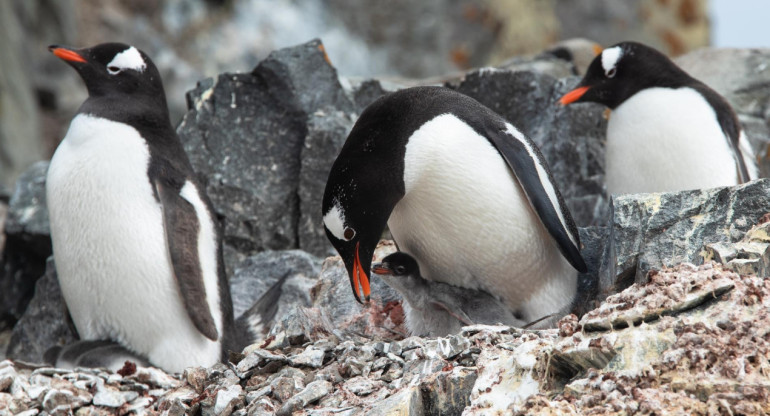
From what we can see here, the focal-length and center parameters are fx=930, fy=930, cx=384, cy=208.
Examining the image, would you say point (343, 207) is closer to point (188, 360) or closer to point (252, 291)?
point (188, 360)

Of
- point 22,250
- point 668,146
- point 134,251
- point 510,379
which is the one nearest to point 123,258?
point 134,251

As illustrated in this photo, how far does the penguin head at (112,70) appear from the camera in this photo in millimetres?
4824

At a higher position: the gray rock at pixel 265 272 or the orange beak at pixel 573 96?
the orange beak at pixel 573 96

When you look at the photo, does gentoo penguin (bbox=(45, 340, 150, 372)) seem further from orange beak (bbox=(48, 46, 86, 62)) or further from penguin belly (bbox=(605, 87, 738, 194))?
penguin belly (bbox=(605, 87, 738, 194))

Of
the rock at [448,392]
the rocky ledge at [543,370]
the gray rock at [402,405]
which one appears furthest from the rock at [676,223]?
the gray rock at [402,405]

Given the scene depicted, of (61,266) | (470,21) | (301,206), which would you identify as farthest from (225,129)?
(470,21)

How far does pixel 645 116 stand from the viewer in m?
4.91

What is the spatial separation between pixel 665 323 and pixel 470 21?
1179 centimetres

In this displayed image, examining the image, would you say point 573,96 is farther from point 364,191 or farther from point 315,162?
point 364,191

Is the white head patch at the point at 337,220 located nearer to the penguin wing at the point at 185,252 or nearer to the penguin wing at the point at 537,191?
the penguin wing at the point at 537,191

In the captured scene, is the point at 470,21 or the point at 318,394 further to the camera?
the point at 470,21

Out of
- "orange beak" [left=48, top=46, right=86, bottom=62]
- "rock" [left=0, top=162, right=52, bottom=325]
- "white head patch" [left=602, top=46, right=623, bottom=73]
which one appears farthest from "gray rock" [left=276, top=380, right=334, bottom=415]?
"rock" [left=0, top=162, right=52, bottom=325]

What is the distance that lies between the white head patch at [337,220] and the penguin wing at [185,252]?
3.61ft

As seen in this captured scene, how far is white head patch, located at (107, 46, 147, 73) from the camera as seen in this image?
15.9 feet
